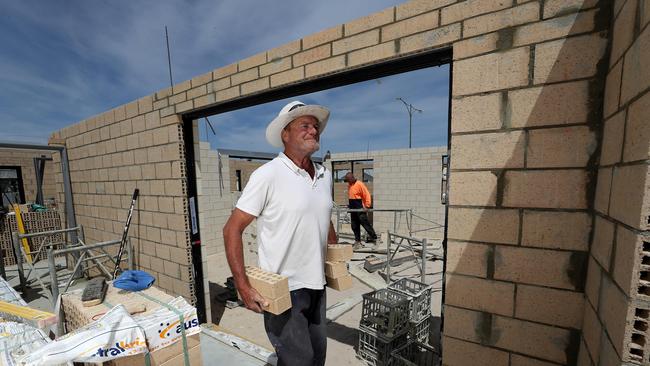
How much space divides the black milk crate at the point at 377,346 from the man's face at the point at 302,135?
2443mm

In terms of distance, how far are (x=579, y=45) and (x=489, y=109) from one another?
1.62 feet

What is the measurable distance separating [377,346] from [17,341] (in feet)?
10.3

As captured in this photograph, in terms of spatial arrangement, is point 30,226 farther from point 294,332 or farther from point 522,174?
point 522,174

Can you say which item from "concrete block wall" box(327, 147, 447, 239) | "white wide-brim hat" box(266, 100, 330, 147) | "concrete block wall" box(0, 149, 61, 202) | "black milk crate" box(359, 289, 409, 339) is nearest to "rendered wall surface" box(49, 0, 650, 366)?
"white wide-brim hat" box(266, 100, 330, 147)

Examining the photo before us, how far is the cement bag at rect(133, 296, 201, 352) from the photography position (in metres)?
1.80

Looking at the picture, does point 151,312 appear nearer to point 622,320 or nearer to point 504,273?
point 504,273

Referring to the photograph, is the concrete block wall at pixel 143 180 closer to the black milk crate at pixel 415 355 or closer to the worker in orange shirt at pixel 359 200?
the black milk crate at pixel 415 355

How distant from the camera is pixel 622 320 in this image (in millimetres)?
956

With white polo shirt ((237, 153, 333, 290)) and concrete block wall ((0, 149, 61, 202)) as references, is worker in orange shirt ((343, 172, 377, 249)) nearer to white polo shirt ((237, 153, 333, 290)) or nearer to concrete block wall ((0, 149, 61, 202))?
white polo shirt ((237, 153, 333, 290))

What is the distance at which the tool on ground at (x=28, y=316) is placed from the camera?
175 cm

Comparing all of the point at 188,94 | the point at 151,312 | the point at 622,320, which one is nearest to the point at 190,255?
the point at 151,312

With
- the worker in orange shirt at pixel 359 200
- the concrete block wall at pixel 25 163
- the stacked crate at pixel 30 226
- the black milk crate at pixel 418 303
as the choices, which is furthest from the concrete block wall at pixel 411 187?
the concrete block wall at pixel 25 163

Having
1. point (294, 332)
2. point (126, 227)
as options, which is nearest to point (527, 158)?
point (294, 332)

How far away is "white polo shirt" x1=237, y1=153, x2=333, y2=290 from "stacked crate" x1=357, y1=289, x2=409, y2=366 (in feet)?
5.66
